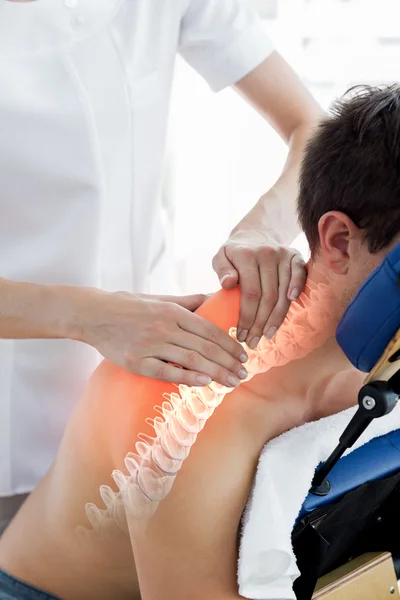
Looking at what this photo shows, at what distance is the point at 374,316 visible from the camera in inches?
32.2

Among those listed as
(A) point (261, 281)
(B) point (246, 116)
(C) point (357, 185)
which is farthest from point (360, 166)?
(B) point (246, 116)

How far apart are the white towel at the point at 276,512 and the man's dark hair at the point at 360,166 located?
0.25m

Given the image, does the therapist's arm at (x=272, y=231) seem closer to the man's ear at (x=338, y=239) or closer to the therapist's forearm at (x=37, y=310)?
the man's ear at (x=338, y=239)

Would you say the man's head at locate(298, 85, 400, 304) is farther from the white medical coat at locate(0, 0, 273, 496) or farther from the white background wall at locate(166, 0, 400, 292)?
the white background wall at locate(166, 0, 400, 292)

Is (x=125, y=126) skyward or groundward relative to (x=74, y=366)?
skyward

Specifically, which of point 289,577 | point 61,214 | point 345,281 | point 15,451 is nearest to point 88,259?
point 61,214

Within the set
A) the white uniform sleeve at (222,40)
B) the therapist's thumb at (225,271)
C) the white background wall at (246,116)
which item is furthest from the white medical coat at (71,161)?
the white background wall at (246,116)

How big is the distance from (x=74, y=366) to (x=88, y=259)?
0.17 meters

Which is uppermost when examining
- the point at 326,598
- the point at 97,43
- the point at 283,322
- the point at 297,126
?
the point at 97,43

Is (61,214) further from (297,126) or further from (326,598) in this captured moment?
(326,598)

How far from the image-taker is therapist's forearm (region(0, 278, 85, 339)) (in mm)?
990

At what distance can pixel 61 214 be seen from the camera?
1.19 meters

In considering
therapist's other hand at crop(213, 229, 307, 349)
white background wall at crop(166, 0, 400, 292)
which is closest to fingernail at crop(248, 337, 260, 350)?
therapist's other hand at crop(213, 229, 307, 349)

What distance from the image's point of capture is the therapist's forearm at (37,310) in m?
0.99
